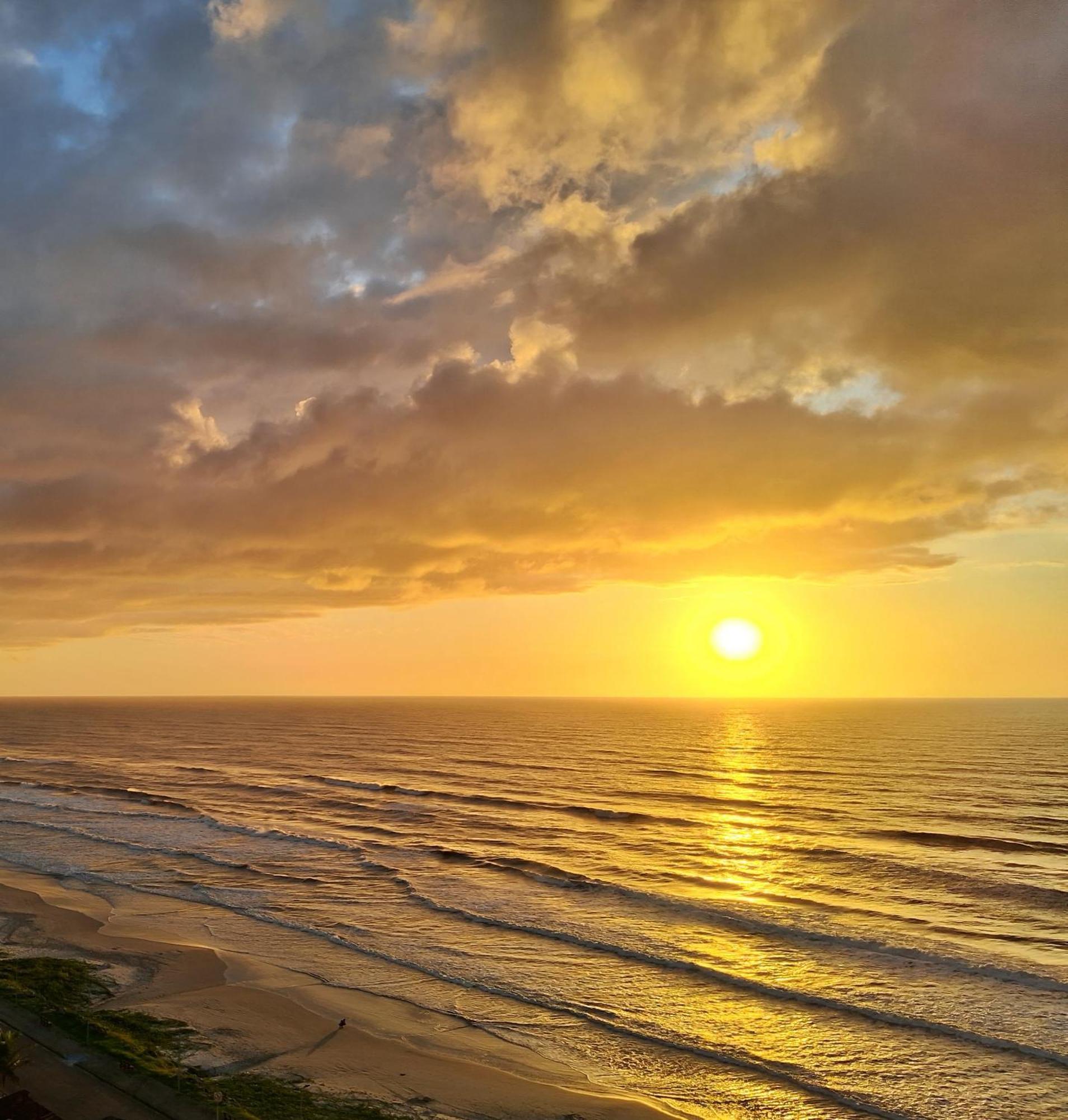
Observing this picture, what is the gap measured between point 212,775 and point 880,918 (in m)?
80.5

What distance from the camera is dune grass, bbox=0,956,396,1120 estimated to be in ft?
69.3

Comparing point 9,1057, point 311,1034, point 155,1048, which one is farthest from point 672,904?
point 9,1057

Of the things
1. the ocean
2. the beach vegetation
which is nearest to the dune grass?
the beach vegetation

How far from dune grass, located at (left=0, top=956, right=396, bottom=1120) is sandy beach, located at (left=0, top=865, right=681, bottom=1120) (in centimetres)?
84

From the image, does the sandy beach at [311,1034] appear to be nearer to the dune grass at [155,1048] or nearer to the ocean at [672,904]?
the dune grass at [155,1048]

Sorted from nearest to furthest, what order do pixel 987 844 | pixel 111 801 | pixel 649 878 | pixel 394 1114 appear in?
pixel 394 1114
pixel 649 878
pixel 987 844
pixel 111 801

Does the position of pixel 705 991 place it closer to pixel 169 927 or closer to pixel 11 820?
pixel 169 927

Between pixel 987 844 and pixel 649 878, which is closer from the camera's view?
pixel 649 878

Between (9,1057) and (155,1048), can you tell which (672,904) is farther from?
(9,1057)

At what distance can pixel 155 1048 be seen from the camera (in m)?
24.0

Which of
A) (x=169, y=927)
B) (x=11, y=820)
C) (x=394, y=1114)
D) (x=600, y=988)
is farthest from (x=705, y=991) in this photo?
(x=11, y=820)

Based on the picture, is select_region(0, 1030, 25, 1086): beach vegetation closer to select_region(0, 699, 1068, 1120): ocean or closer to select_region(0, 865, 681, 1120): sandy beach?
select_region(0, 865, 681, 1120): sandy beach

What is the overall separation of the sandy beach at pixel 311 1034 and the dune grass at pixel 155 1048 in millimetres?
836

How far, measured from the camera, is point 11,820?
67688 millimetres
